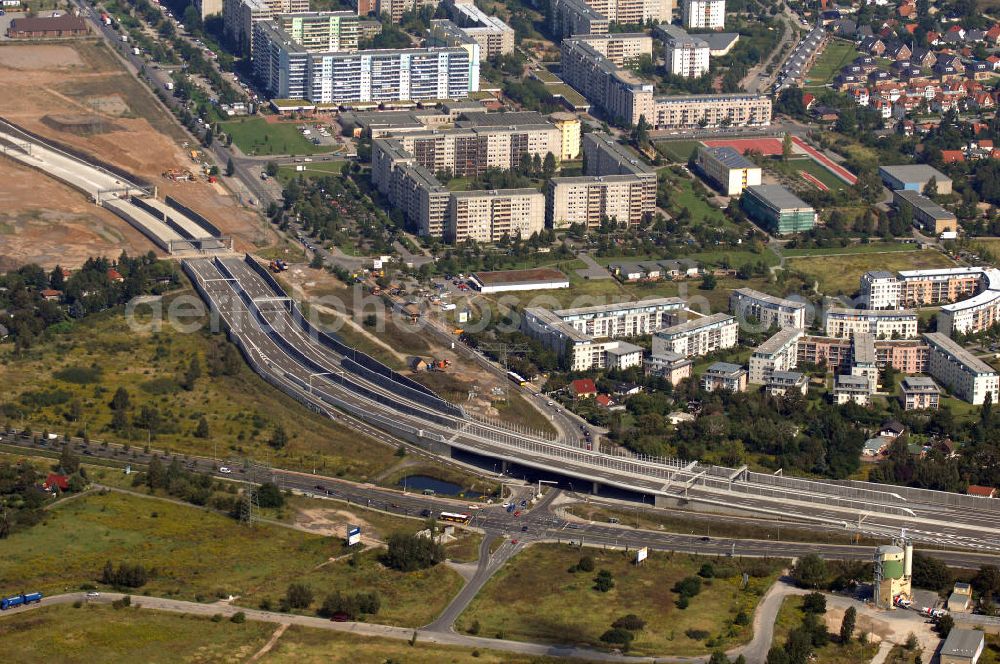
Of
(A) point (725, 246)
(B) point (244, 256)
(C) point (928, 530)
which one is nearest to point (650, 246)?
(A) point (725, 246)

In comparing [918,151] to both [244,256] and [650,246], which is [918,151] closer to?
[650,246]

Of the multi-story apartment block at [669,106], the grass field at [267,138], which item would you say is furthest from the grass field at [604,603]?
the multi-story apartment block at [669,106]

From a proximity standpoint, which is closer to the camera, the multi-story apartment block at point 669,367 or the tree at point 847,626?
the tree at point 847,626

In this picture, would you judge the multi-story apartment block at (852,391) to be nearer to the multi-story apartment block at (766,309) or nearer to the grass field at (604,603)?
the multi-story apartment block at (766,309)

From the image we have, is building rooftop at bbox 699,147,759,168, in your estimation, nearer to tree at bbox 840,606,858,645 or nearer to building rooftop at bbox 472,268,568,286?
building rooftop at bbox 472,268,568,286

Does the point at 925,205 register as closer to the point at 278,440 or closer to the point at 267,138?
the point at 267,138

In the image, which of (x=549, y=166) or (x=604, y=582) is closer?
(x=604, y=582)

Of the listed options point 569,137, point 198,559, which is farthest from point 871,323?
point 198,559
